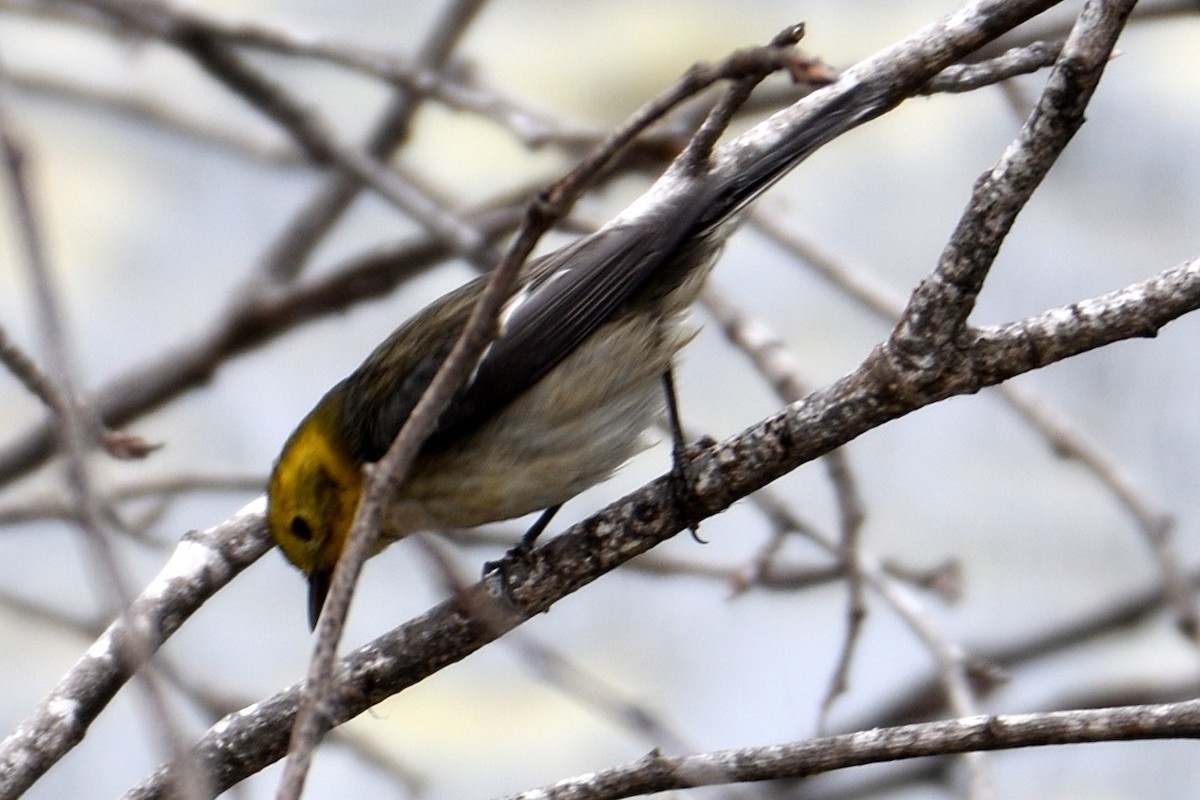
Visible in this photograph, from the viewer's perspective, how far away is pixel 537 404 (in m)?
3.14

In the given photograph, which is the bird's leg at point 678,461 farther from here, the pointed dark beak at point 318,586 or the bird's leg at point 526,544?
the pointed dark beak at point 318,586

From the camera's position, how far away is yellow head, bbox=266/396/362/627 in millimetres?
3133

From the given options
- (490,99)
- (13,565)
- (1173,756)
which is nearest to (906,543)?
(1173,756)

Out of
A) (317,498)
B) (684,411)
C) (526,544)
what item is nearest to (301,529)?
A: (317,498)

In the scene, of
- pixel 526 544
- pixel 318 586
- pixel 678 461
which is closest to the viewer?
pixel 678 461

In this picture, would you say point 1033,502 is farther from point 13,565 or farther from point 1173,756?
point 13,565

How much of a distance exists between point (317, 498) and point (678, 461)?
3.08 feet

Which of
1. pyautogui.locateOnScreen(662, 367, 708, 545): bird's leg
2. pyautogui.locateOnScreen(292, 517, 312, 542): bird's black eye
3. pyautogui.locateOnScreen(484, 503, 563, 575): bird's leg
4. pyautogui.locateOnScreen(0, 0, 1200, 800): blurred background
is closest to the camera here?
pyautogui.locateOnScreen(662, 367, 708, 545): bird's leg

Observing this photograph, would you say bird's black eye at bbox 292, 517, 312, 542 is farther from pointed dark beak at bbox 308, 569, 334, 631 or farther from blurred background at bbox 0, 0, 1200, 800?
blurred background at bbox 0, 0, 1200, 800

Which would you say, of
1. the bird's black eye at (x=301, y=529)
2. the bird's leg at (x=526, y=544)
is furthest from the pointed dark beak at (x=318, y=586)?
the bird's leg at (x=526, y=544)

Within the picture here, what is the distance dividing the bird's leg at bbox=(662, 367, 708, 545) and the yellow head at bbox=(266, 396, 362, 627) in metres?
0.67

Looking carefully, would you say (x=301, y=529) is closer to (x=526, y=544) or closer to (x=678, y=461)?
(x=526, y=544)

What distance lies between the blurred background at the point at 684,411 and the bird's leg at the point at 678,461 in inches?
30.9

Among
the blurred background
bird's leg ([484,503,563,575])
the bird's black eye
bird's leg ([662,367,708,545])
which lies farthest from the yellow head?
bird's leg ([662,367,708,545])
